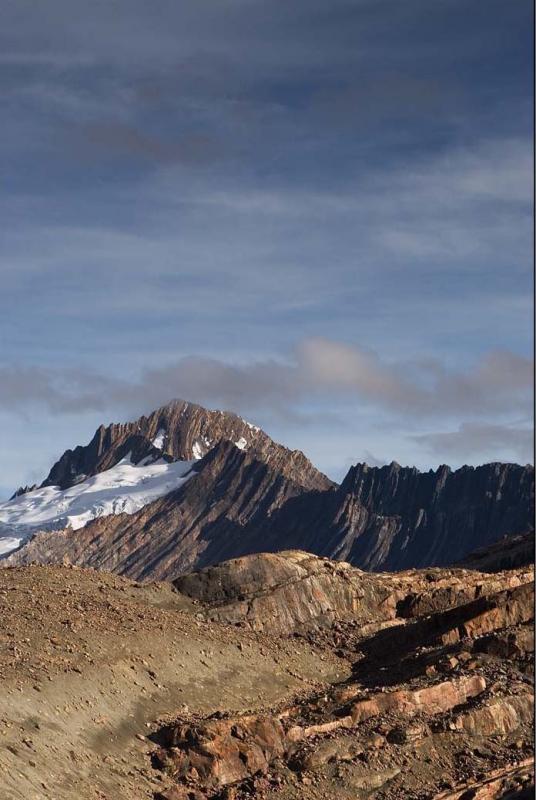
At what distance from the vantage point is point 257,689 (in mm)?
62375

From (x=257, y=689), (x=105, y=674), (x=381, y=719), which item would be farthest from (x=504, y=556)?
(x=105, y=674)

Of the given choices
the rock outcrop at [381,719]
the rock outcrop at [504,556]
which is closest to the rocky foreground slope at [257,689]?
the rock outcrop at [381,719]

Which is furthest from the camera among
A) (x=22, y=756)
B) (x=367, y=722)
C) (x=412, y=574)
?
(x=412, y=574)

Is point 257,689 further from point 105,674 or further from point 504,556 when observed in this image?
point 504,556

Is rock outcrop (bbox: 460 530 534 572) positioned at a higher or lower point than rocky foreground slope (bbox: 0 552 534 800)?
higher

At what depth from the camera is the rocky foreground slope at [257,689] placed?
49219mm

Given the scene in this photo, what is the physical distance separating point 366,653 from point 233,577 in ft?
34.9

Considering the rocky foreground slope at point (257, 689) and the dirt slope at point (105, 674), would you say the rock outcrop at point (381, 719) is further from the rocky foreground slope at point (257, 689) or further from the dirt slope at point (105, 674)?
the dirt slope at point (105, 674)

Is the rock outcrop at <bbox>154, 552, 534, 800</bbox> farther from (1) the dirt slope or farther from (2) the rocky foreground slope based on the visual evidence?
(1) the dirt slope

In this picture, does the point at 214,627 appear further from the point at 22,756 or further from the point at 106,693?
the point at 22,756

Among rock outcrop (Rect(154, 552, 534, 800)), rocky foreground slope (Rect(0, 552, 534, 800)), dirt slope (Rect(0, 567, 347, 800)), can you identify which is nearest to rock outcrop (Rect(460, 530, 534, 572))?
rocky foreground slope (Rect(0, 552, 534, 800))

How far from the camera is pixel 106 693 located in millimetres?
54625

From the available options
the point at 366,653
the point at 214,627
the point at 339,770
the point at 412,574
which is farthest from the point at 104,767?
the point at 412,574

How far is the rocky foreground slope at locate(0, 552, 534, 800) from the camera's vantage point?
4922cm
